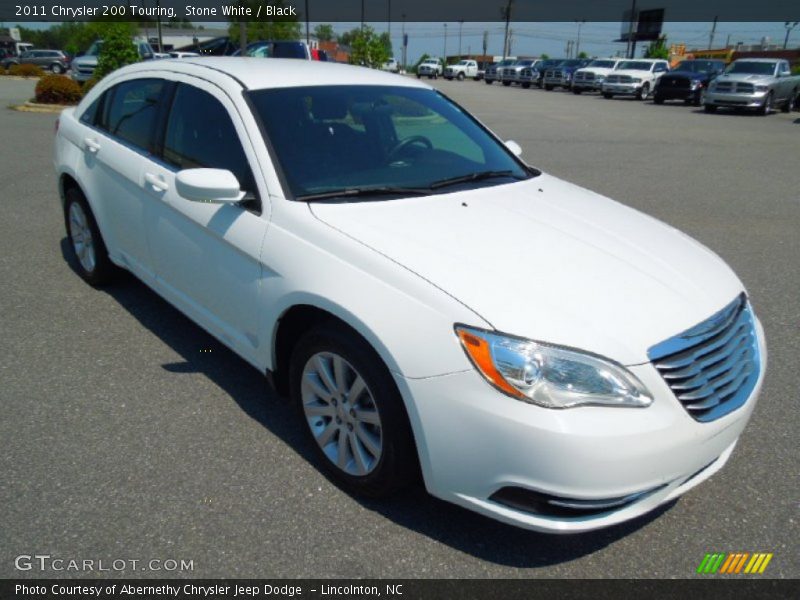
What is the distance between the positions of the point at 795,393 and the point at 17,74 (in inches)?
1642

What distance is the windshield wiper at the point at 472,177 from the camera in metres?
3.29

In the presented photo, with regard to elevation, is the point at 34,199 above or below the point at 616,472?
below

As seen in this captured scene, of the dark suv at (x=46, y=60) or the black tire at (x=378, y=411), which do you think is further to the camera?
the dark suv at (x=46, y=60)

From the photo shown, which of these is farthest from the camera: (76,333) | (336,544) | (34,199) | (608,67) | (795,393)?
(608,67)

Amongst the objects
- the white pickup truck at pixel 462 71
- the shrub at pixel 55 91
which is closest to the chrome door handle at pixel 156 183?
the shrub at pixel 55 91

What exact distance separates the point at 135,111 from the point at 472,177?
2.21 metres

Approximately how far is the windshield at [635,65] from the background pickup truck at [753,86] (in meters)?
7.91

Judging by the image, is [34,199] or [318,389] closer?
[318,389]

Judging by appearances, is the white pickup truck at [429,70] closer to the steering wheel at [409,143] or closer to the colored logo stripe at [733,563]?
the steering wheel at [409,143]

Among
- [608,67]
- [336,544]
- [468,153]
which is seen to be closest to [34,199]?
[468,153]

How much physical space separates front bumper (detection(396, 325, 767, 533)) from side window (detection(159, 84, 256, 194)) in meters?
1.46

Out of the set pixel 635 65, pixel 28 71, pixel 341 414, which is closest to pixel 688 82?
pixel 635 65

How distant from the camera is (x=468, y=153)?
3770 millimetres

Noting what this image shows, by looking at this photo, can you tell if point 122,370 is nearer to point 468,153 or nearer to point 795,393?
point 468,153
